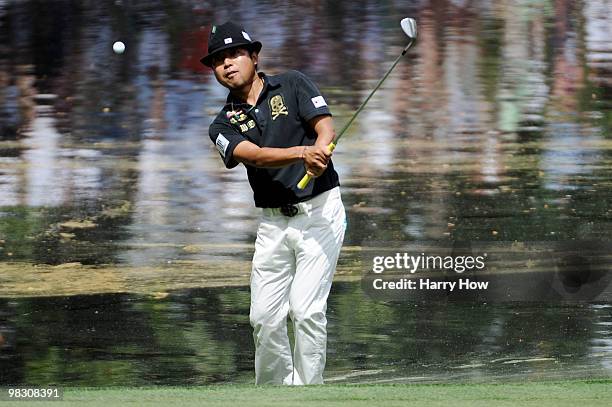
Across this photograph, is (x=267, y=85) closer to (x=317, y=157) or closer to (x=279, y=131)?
(x=279, y=131)

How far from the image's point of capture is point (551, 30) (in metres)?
11.6

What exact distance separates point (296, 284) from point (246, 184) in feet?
13.5

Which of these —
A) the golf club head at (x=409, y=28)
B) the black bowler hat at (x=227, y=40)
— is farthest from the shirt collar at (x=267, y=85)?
the golf club head at (x=409, y=28)

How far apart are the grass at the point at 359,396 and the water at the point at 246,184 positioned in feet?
4.56

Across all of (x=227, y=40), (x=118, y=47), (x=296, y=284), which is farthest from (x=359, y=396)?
(x=118, y=47)

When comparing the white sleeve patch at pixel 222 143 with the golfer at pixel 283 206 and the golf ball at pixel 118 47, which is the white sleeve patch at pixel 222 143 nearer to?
the golfer at pixel 283 206

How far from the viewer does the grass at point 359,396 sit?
465cm

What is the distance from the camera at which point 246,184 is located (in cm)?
980

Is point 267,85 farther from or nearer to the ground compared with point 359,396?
farther from the ground

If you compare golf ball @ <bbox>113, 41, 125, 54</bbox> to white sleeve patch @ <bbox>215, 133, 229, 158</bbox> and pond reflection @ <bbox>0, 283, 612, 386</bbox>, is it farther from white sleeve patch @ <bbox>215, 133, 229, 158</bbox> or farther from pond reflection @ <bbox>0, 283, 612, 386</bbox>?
white sleeve patch @ <bbox>215, 133, 229, 158</bbox>

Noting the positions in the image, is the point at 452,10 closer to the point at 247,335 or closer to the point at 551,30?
the point at 551,30

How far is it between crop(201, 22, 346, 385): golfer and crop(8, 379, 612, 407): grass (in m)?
0.63

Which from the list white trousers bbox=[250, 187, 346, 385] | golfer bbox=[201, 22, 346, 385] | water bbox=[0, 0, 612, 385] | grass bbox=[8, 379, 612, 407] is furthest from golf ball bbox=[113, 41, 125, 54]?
grass bbox=[8, 379, 612, 407]

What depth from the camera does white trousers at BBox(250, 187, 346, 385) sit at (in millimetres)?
5699
